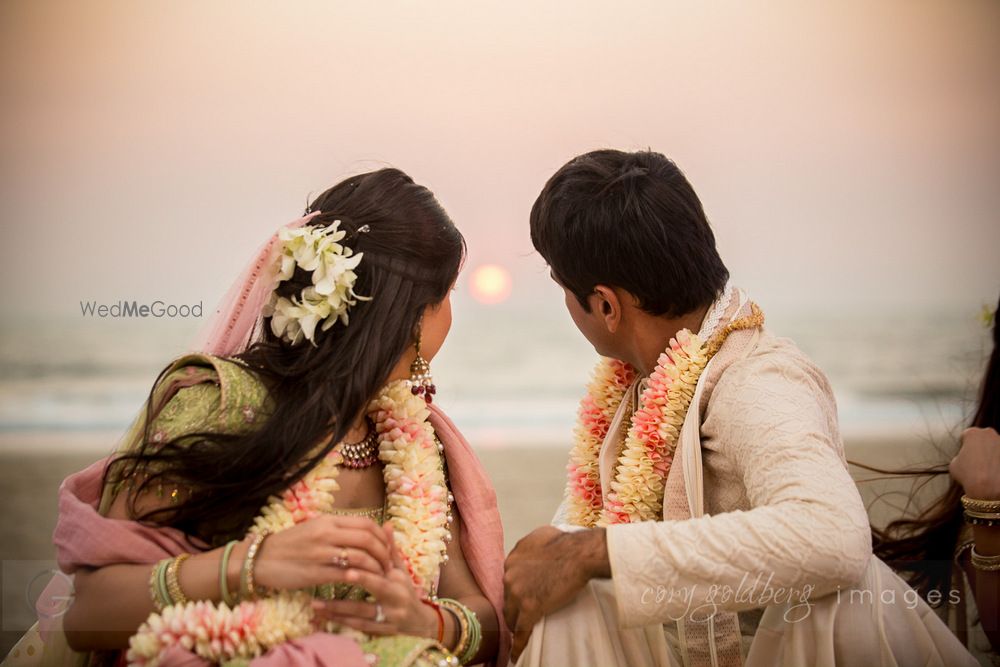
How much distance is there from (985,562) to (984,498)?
0.18 m

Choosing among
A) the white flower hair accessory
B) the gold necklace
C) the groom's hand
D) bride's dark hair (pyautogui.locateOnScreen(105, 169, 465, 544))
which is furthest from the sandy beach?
the groom's hand

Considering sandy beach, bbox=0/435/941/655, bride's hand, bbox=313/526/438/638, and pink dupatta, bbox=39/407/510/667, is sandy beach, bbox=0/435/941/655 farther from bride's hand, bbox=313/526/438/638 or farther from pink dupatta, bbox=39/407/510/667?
bride's hand, bbox=313/526/438/638

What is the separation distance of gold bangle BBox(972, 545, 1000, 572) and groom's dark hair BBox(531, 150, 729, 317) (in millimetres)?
1030

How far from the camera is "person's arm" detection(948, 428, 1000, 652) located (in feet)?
8.36

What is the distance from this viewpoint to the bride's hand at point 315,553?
76.6 inches

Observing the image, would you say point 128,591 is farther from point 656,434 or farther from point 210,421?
point 656,434

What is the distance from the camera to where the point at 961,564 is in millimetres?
2807

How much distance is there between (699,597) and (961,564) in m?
1.22

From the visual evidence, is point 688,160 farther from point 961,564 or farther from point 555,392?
point 555,392

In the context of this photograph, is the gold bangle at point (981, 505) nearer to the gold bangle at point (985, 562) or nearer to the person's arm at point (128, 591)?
the gold bangle at point (985, 562)

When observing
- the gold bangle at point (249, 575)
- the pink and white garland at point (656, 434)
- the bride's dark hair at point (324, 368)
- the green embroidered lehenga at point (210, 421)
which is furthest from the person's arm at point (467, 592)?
the gold bangle at point (249, 575)

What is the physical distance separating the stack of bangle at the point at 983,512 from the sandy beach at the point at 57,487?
1.91ft

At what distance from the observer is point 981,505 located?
8.41 feet

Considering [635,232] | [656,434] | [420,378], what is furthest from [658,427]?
[420,378]
